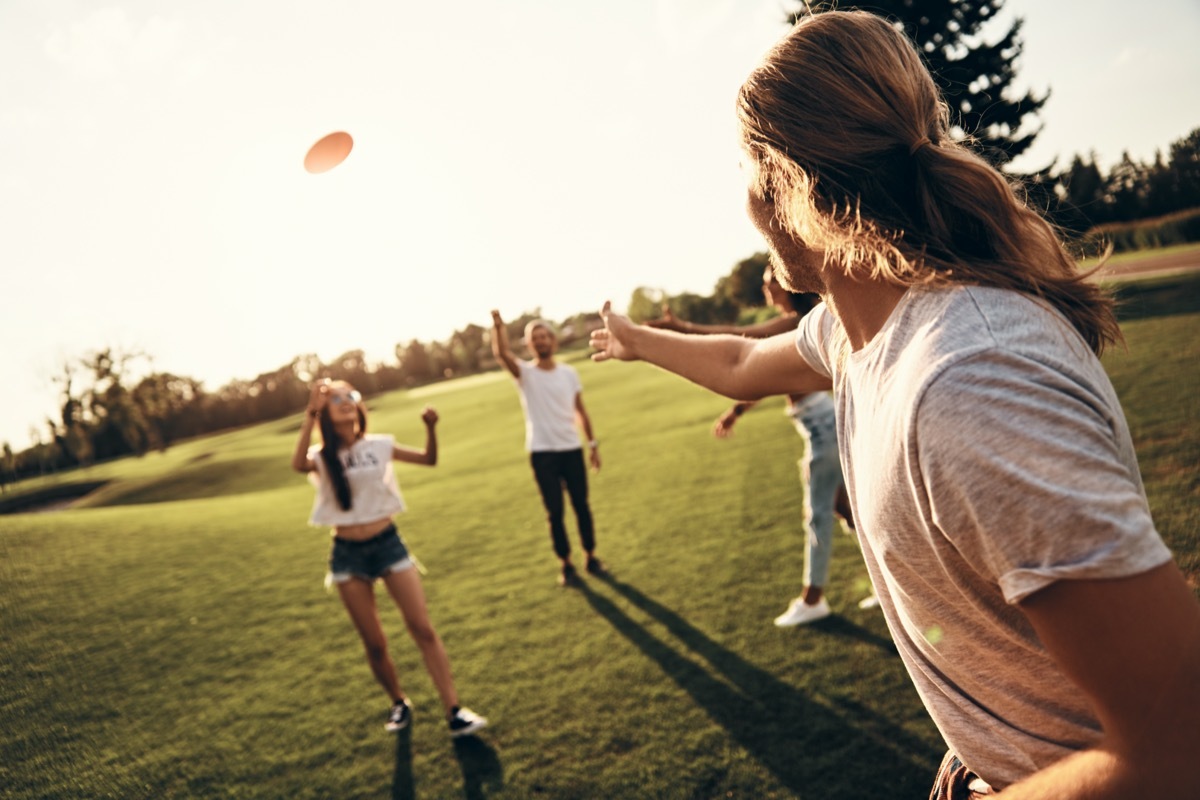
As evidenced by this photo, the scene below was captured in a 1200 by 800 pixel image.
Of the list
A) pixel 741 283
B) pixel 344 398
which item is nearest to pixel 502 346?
pixel 344 398

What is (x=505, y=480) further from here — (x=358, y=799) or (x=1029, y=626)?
(x=1029, y=626)

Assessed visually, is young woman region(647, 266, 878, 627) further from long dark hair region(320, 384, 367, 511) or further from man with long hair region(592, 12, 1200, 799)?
man with long hair region(592, 12, 1200, 799)

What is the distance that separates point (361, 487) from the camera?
5.01m

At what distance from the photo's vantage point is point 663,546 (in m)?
8.00

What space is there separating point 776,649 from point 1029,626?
4.42m

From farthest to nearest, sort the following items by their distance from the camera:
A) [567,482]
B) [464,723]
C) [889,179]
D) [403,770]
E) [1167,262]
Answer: [1167,262], [567,482], [464,723], [403,770], [889,179]

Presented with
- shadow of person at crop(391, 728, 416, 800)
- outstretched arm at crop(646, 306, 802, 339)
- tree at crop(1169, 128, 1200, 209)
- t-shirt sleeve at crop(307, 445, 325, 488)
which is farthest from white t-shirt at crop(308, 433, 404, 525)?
tree at crop(1169, 128, 1200, 209)

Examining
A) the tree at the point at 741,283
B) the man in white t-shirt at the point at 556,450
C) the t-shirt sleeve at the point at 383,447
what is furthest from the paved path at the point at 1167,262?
the t-shirt sleeve at the point at 383,447

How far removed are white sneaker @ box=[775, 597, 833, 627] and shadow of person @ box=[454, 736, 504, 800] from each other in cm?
246

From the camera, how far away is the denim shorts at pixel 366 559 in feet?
16.0

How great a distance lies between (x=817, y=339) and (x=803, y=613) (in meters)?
4.18

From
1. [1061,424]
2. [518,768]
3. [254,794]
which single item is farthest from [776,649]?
[1061,424]

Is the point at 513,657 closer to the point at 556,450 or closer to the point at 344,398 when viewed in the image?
the point at 556,450

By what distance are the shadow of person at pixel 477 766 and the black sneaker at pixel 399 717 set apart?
0.57m
